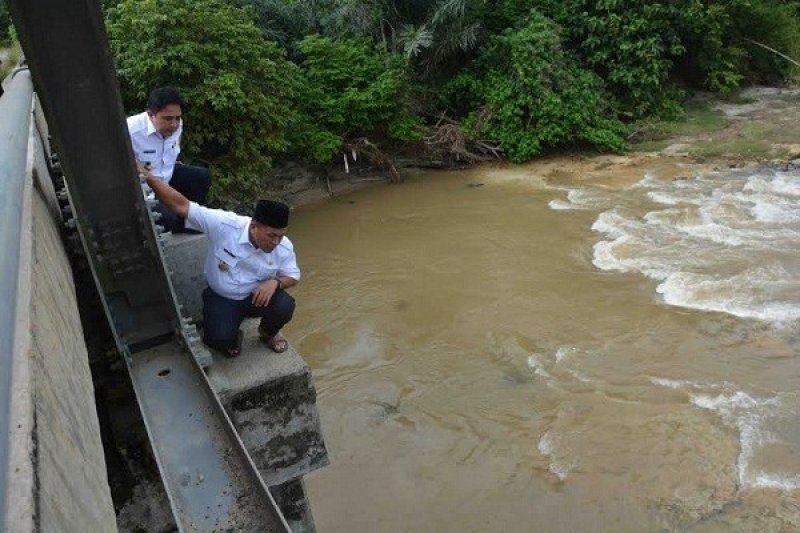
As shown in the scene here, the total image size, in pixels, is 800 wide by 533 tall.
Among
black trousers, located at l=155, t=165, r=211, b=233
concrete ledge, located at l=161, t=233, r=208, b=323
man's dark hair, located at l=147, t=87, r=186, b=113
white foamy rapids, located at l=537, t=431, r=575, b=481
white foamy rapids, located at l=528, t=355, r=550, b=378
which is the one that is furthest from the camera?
white foamy rapids, located at l=528, t=355, r=550, b=378

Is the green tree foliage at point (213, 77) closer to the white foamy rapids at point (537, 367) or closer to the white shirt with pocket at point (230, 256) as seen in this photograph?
the white foamy rapids at point (537, 367)

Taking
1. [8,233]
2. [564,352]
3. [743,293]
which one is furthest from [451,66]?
[8,233]

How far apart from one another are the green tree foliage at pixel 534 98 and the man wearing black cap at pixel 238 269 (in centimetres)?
999

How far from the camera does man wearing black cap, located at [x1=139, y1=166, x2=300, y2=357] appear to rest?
11.5 feet

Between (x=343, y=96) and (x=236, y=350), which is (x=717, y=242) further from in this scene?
(x=236, y=350)

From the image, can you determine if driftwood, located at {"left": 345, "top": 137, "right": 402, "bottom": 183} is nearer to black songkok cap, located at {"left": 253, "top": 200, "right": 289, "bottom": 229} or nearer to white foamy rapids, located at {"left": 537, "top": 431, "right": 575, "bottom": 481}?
white foamy rapids, located at {"left": 537, "top": 431, "right": 575, "bottom": 481}

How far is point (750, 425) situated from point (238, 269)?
4.29 meters

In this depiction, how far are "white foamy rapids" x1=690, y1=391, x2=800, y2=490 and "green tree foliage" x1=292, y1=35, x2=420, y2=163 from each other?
787 centimetres

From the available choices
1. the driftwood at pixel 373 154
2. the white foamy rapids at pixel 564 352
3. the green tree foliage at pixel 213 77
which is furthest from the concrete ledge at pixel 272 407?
the driftwood at pixel 373 154

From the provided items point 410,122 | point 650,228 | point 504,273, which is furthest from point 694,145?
point 504,273

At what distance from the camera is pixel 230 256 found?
3.61 metres

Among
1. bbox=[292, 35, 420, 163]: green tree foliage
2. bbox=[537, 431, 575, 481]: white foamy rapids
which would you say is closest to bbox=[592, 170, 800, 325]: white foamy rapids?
bbox=[537, 431, 575, 481]: white foamy rapids

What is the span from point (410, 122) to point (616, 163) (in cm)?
383

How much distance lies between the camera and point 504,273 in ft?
29.1
